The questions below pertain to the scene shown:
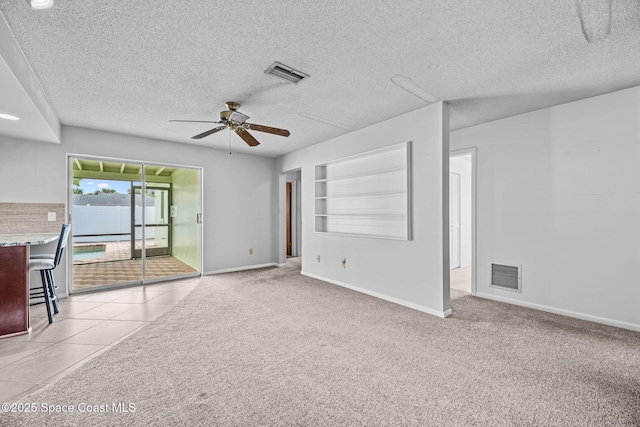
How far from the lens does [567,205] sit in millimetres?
3238

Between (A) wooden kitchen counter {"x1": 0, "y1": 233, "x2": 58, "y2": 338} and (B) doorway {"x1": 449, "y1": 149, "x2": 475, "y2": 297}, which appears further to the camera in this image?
(B) doorway {"x1": 449, "y1": 149, "x2": 475, "y2": 297}

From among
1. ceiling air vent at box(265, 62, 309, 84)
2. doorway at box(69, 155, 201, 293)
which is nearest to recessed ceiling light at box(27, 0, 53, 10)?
ceiling air vent at box(265, 62, 309, 84)

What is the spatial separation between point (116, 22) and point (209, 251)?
163 inches

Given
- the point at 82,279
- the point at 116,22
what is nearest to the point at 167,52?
the point at 116,22

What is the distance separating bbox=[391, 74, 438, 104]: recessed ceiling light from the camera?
268 cm

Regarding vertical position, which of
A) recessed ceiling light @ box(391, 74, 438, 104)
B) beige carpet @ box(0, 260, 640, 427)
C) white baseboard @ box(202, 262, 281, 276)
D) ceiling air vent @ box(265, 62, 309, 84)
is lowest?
beige carpet @ box(0, 260, 640, 427)

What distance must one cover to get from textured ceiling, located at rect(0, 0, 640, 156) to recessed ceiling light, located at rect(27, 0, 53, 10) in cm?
6

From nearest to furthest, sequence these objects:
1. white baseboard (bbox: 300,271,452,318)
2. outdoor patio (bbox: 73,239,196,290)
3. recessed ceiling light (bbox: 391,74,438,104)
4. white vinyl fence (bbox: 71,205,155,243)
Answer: recessed ceiling light (bbox: 391,74,438,104) → white baseboard (bbox: 300,271,452,318) → white vinyl fence (bbox: 71,205,155,243) → outdoor patio (bbox: 73,239,196,290)

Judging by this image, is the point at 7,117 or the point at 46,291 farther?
the point at 46,291

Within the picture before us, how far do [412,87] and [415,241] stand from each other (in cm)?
175

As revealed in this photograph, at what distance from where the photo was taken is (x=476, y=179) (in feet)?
13.2

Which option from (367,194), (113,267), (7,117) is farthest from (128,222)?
(367,194)

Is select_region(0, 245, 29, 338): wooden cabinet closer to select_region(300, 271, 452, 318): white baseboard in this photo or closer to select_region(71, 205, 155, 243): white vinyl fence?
select_region(71, 205, 155, 243): white vinyl fence

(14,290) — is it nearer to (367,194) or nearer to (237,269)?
(237,269)
